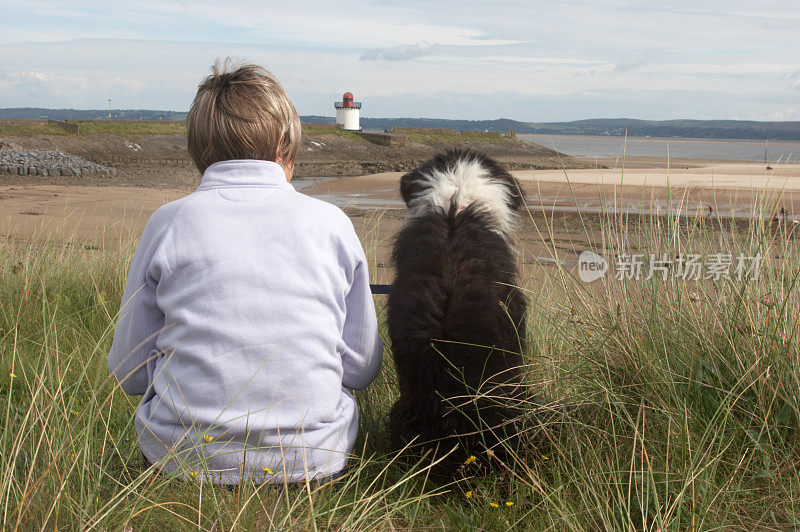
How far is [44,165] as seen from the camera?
64.4 feet

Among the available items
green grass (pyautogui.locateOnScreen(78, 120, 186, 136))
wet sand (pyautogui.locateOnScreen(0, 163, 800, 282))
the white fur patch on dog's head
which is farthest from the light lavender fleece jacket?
green grass (pyautogui.locateOnScreen(78, 120, 186, 136))

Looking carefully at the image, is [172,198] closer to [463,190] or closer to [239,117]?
[463,190]

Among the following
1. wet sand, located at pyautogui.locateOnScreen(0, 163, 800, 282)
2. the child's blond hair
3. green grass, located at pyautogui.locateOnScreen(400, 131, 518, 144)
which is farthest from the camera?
green grass, located at pyautogui.locateOnScreen(400, 131, 518, 144)

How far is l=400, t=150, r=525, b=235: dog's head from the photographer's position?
2.74 metres

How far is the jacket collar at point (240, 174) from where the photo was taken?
198cm

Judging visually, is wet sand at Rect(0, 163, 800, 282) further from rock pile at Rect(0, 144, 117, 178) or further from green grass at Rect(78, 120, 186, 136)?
green grass at Rect(78, 120, 186, 136)

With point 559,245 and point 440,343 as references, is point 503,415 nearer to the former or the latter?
point 440,343

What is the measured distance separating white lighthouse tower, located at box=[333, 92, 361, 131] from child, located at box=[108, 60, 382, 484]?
167ft

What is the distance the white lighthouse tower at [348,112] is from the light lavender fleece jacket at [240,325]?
2005 inches

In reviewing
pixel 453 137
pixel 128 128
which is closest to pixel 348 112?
pixel 453 137

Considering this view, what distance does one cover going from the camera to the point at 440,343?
88.1 inches

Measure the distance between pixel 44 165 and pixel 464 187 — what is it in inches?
804

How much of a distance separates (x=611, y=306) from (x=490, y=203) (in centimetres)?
70

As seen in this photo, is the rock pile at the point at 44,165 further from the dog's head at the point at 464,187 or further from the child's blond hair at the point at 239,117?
the child's blond hair at the point at 239,117
